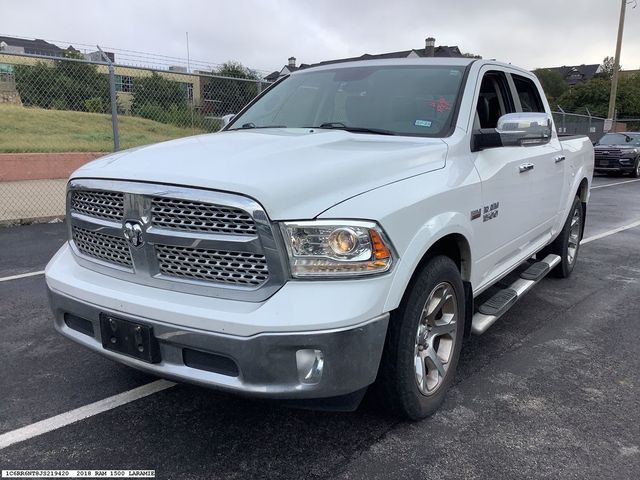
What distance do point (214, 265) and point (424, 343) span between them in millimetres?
1192

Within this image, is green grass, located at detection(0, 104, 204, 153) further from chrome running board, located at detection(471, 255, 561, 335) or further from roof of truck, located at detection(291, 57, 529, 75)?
chrome running board, located at detection(471, 255, 561, 335)

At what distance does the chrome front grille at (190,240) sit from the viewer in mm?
2320

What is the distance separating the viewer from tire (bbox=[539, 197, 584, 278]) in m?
5.52

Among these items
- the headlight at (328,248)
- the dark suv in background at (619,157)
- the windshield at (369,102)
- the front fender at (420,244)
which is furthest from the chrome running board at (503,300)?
the dark suv in background at (619,157)

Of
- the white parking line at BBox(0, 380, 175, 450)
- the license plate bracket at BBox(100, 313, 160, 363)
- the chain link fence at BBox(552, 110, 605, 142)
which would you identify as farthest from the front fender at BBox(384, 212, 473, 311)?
the chain link fence at BBox(552, 110, 605, 142)

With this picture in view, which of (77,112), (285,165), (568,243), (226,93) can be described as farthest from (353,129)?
(77,112)

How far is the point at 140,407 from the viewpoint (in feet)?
10.2

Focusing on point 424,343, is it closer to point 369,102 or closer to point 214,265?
point 214,265

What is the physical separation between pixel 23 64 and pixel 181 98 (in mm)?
2902

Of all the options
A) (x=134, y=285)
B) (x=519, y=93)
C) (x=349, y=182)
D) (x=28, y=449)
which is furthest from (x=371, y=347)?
(x=519, y=93)

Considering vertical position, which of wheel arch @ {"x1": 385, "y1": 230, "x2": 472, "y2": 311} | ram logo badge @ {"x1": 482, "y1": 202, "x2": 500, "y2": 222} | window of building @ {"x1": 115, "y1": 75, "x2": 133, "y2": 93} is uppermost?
window of building @ {"x1": 115, "y1": 75, "x2": 133, "y2": 93}

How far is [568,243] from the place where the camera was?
18.5 ft

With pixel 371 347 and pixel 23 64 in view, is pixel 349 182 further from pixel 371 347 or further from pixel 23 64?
pixel 23 64

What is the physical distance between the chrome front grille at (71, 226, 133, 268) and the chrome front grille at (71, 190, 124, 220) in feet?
0.33
